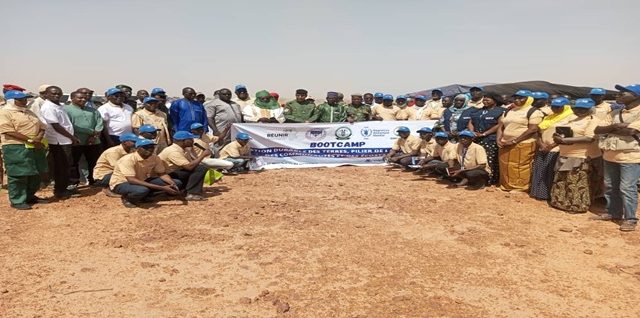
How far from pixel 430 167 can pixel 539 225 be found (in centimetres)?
308

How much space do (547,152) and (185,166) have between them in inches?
207

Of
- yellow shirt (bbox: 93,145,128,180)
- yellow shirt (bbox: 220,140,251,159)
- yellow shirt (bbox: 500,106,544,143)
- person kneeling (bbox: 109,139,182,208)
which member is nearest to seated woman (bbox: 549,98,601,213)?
yellow shirt (bbox: 500,106,544,143)

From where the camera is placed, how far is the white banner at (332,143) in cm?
970

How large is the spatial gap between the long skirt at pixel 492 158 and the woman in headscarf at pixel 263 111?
4453mm

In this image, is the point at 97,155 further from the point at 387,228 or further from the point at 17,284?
the point at 387,228

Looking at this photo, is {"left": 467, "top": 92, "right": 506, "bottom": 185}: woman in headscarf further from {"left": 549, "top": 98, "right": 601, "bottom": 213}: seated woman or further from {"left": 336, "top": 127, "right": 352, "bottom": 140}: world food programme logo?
{"left": 336, "top": 127, "right": 352, "bottom": 140}: world food programme logo

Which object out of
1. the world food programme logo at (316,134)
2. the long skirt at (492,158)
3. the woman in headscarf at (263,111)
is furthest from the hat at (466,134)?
the woman in headscarf at (263,111)

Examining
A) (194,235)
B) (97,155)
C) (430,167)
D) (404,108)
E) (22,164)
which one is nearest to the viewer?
(194,235)

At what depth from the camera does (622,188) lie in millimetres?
5230

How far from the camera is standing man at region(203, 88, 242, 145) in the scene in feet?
30.3

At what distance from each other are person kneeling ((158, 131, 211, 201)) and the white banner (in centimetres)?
297

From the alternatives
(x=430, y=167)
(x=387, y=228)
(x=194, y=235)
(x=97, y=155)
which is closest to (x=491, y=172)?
(x=430, y=167)

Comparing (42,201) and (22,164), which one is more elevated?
(22,164)

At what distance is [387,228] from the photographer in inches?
208
